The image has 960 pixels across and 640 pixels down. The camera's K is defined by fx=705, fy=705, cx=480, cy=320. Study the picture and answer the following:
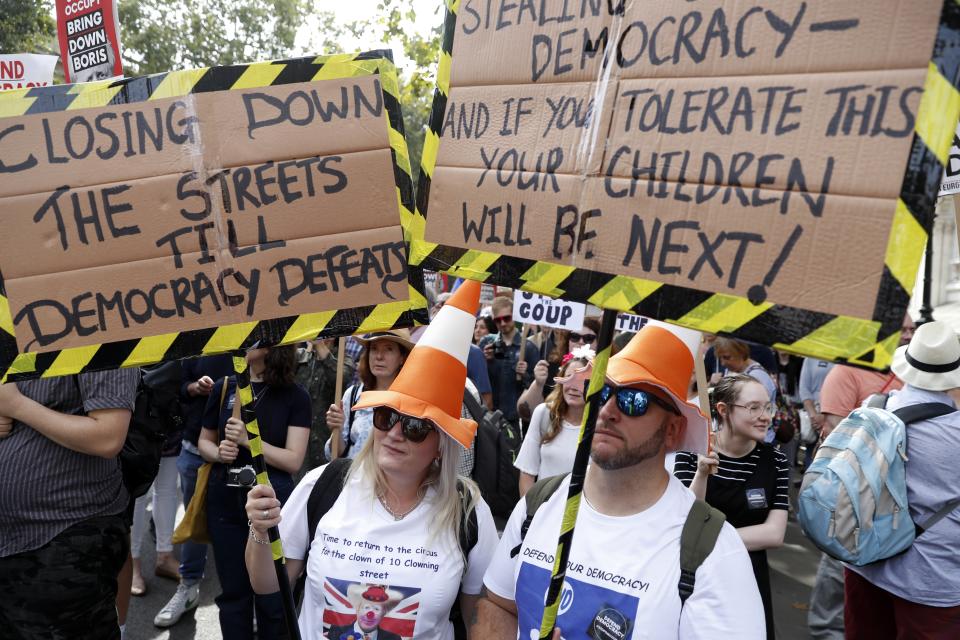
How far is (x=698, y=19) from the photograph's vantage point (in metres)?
1.49

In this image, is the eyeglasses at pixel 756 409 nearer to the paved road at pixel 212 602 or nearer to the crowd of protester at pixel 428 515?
the crowd of protester at pixel 428 515

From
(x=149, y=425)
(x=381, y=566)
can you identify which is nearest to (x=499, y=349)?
(x=149, y=425)

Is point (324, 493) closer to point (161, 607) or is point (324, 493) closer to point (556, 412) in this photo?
point (556, 412)

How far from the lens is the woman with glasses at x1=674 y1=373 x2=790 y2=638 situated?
349 cm

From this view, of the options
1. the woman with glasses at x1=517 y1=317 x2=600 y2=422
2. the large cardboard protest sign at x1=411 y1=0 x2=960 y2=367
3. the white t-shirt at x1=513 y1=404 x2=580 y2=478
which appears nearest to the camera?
the large cardboard protest sign at x1=411 y1=0 x2=960 y2=367

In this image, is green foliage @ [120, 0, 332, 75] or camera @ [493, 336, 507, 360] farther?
green foliage @ [120, 0, 332, 75]

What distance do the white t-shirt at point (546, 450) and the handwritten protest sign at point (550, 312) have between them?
1898mm

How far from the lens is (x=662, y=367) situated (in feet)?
7.09

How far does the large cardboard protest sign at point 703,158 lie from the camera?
49.4 inches

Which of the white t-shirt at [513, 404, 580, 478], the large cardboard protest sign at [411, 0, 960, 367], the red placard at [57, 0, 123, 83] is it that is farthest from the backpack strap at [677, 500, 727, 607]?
the red placard at [57, 0, 123, 83]

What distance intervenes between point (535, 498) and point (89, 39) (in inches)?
190

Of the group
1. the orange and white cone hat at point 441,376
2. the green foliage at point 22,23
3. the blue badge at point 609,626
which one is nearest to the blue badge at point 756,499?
the orange and white cone hat at point 441,376

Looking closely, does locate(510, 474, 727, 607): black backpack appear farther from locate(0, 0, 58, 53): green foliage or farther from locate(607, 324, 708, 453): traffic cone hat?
locate(0, 0, 58, 53): green foliage

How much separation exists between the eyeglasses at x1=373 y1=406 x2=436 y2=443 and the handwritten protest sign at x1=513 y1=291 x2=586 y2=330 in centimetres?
375
